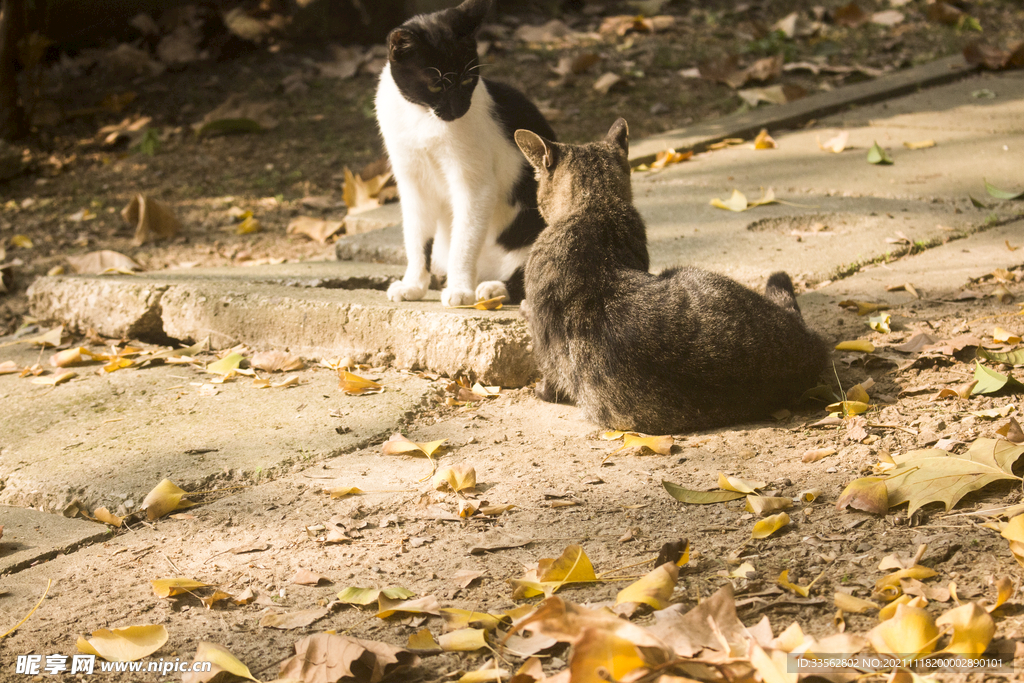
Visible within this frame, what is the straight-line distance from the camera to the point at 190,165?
577 cm

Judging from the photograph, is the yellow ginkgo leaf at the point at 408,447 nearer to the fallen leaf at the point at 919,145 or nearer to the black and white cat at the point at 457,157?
the black and white cat at the point at 457,157

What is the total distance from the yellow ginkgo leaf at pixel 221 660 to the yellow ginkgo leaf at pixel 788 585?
0.96 m

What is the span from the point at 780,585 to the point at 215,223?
437 centimetres

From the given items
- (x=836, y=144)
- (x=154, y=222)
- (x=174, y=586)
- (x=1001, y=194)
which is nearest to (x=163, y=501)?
(x=174, y=586)

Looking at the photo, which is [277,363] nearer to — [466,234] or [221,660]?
[466,234]

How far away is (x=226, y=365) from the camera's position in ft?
9.96

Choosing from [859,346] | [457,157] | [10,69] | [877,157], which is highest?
[10,69]

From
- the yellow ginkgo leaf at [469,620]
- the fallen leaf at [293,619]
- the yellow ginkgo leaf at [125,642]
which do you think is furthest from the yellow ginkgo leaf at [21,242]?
the yellow ginkgo leaf at [469,620]

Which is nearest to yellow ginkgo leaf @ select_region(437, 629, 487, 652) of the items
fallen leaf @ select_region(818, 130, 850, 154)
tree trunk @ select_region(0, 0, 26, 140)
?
fallen leaf @ select_region(818, 130, 850, 154)

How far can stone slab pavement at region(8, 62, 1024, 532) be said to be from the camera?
2400 millimetres

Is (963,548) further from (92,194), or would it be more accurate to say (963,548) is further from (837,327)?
(92,194)

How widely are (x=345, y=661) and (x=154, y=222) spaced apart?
409 cm

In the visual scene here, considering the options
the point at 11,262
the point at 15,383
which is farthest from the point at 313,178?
the point at 15,383

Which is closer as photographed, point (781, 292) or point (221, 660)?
point (221, 660)
